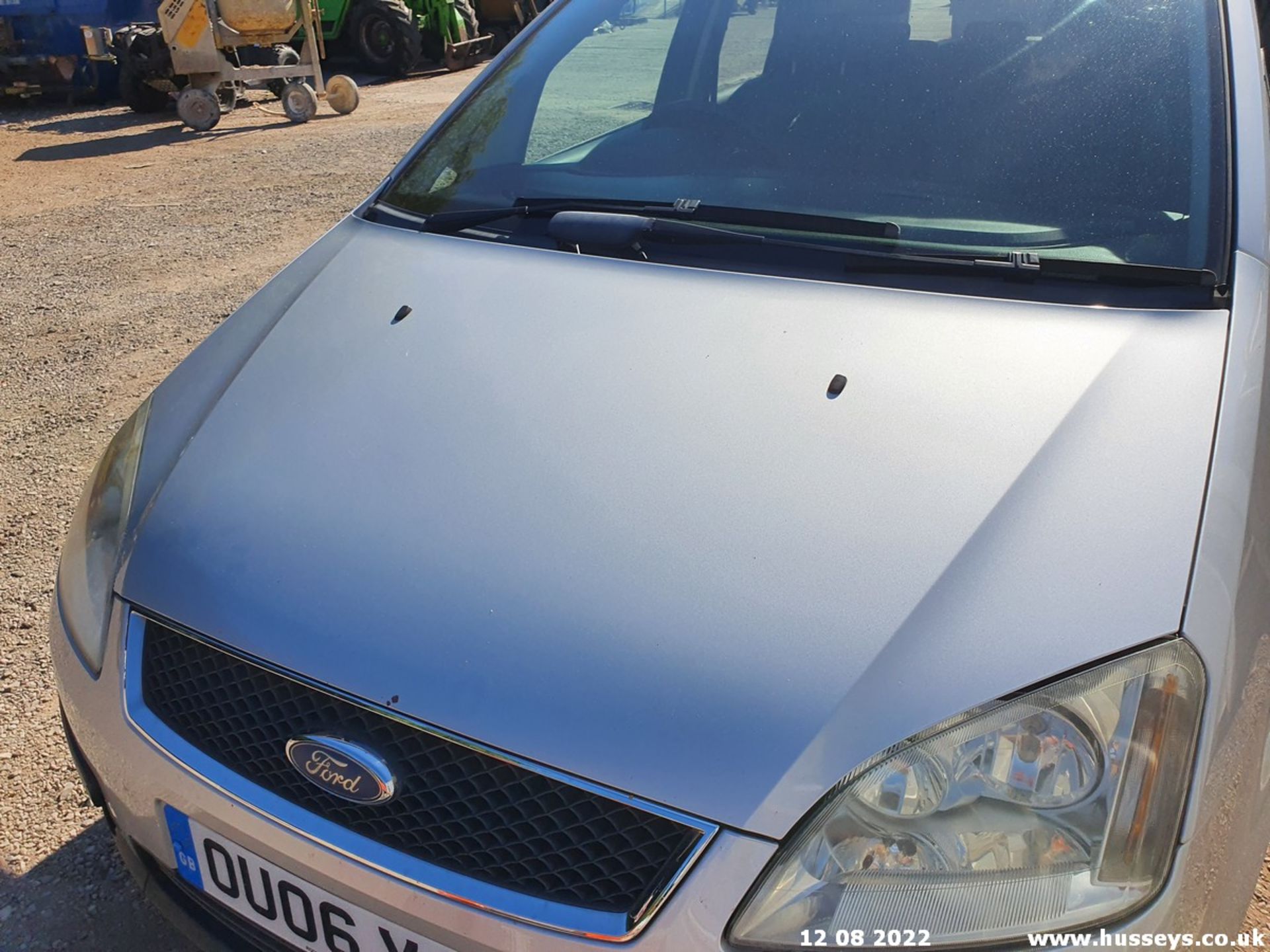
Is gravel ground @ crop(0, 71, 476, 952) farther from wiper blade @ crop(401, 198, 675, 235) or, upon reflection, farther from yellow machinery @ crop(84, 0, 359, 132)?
wiper blade @ crop(401, 198, 675, 235)

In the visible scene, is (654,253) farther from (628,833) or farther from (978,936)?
(978,936)

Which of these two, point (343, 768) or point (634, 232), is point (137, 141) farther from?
point (343, 768)

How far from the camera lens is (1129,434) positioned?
54.7 inches

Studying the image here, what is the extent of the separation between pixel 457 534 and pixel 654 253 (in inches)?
29.0

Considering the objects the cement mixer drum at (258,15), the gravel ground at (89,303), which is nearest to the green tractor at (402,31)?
the gravel ground at (89,303)

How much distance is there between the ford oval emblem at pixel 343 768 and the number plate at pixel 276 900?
140mm

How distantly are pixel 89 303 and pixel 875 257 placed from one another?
4724mm

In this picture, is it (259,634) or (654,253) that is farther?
(654,253)

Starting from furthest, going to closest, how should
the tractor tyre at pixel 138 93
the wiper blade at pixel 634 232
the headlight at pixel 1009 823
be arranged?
the tractor tyre at pixel 138 93
the wiper blade at pixel 634 232
the headlight at pixel 1009 823

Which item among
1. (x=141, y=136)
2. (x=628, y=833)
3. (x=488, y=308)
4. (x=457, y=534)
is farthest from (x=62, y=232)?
(x=628, y=833)

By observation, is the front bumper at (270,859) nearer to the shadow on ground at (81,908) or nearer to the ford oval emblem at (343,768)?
the ford oval emblem at (343,768)

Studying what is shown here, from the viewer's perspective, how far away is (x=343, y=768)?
1325 millimetres

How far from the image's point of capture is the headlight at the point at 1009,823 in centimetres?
114

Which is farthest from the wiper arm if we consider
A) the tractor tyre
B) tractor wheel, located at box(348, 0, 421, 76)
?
tractor wheel, located at box(348, 0, 421, 76)
